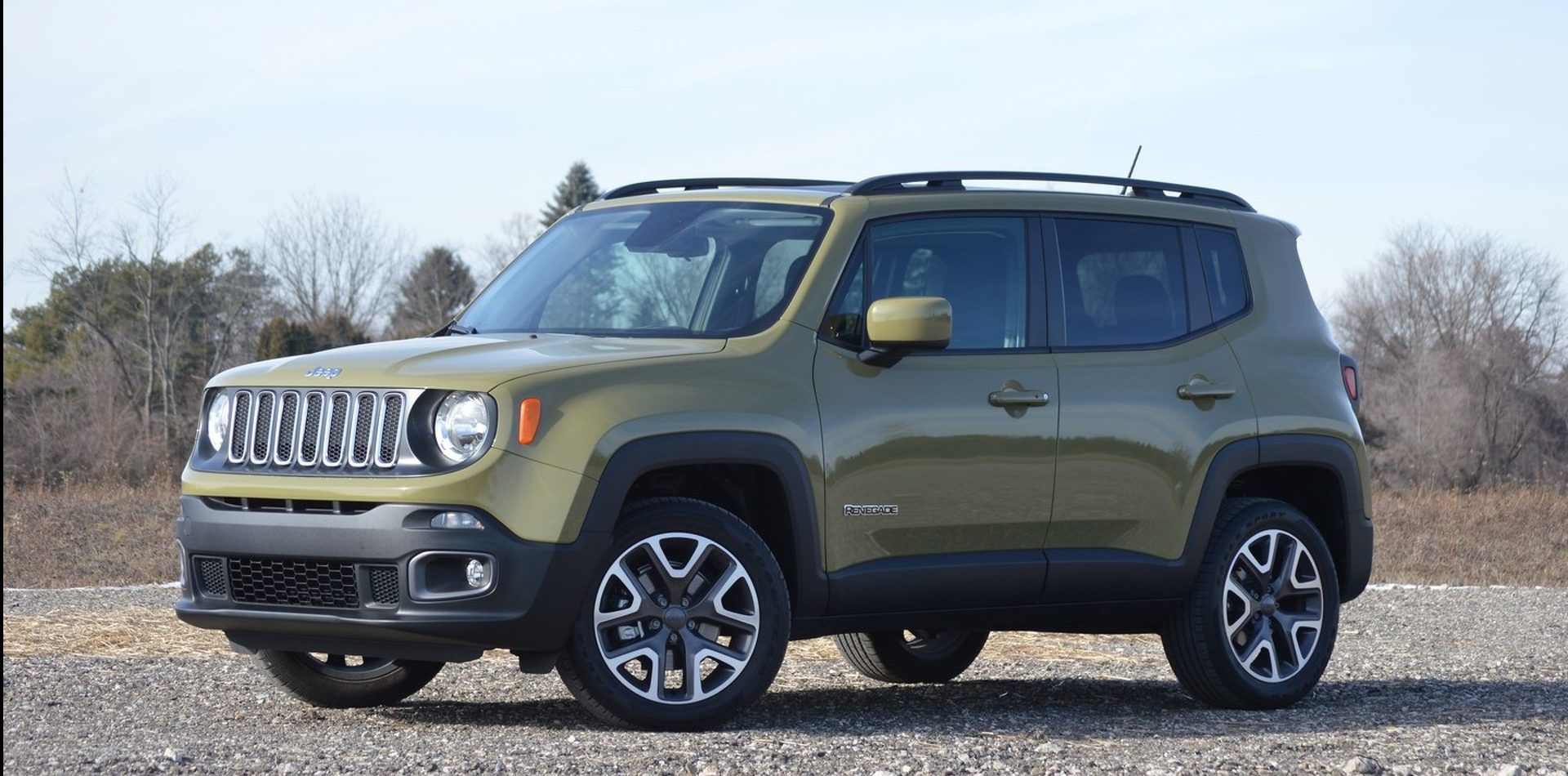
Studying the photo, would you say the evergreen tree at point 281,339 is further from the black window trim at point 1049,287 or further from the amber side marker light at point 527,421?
the amber side marker light at point 527,421

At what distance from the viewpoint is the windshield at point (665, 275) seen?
6.46 m

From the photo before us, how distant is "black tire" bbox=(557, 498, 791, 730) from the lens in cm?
582

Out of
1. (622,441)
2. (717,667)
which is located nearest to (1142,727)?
(717,667)

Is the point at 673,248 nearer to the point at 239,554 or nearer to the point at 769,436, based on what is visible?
the point at 769,436

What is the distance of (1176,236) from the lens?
7660 millimetres

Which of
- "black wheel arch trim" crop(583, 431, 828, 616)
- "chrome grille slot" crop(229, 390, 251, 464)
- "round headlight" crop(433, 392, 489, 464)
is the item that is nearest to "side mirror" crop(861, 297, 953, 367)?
"black wheel arch trim" crop(583, 431, 828, 616)

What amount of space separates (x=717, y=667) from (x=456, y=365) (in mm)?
1341

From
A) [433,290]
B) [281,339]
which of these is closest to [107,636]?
[281,339]

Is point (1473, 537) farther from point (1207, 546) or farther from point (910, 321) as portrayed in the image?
point (910, 321)

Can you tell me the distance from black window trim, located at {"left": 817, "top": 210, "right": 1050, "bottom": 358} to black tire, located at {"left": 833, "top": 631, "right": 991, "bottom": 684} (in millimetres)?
2200

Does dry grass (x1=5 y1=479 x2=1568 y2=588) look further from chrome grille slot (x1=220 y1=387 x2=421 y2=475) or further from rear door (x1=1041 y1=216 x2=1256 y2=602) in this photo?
rear door (x1=1041 y1=216 x2=1256 y2=602)

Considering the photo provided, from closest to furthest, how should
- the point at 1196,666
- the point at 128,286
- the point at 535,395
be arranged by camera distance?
the point at 535,395 → the point at 1196,666 → the point at 128,286

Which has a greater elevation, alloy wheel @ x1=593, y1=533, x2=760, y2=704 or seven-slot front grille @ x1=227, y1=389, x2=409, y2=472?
seven-slot front grille @ x1=227, y1=389, x2=409, y2=472

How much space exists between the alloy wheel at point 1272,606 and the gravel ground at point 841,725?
0.24 m
